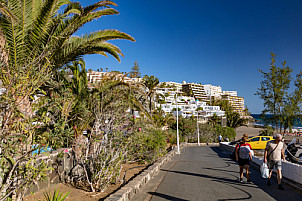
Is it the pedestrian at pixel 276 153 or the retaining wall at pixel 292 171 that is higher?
the pedestrian at pixel 276 153

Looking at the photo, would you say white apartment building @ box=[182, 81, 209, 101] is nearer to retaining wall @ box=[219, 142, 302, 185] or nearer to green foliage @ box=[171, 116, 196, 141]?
green foliage @ box=[171, 116, 196, 141]

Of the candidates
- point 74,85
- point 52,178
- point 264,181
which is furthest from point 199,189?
point 74,85

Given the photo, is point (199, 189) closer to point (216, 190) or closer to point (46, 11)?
point (216, 190)

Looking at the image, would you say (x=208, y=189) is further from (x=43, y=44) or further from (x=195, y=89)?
(x=195, y=89)

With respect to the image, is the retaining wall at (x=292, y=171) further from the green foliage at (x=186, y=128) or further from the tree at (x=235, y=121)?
the tree at (x=235, y=121)

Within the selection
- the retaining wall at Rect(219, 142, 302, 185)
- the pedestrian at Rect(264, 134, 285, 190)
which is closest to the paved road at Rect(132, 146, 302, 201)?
the retaining wall at Rect(219, 142, 302, 185)

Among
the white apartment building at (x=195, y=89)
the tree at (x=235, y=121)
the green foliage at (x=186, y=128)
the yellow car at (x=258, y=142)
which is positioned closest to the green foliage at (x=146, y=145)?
the yellow car at (x=258, y=142)

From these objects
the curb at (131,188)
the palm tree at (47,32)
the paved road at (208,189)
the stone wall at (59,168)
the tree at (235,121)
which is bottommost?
the paved road at (208,189)

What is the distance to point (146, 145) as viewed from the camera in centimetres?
1034

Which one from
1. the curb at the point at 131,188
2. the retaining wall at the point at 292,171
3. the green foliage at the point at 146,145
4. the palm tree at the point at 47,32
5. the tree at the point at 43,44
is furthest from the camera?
the green foliage at the point at 146,145

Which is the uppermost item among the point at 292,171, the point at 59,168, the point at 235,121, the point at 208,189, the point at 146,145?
the point at 235,121

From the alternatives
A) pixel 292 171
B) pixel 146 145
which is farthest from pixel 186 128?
pixel 292 171

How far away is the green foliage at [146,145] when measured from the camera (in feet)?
31.5

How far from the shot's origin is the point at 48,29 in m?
6.27
